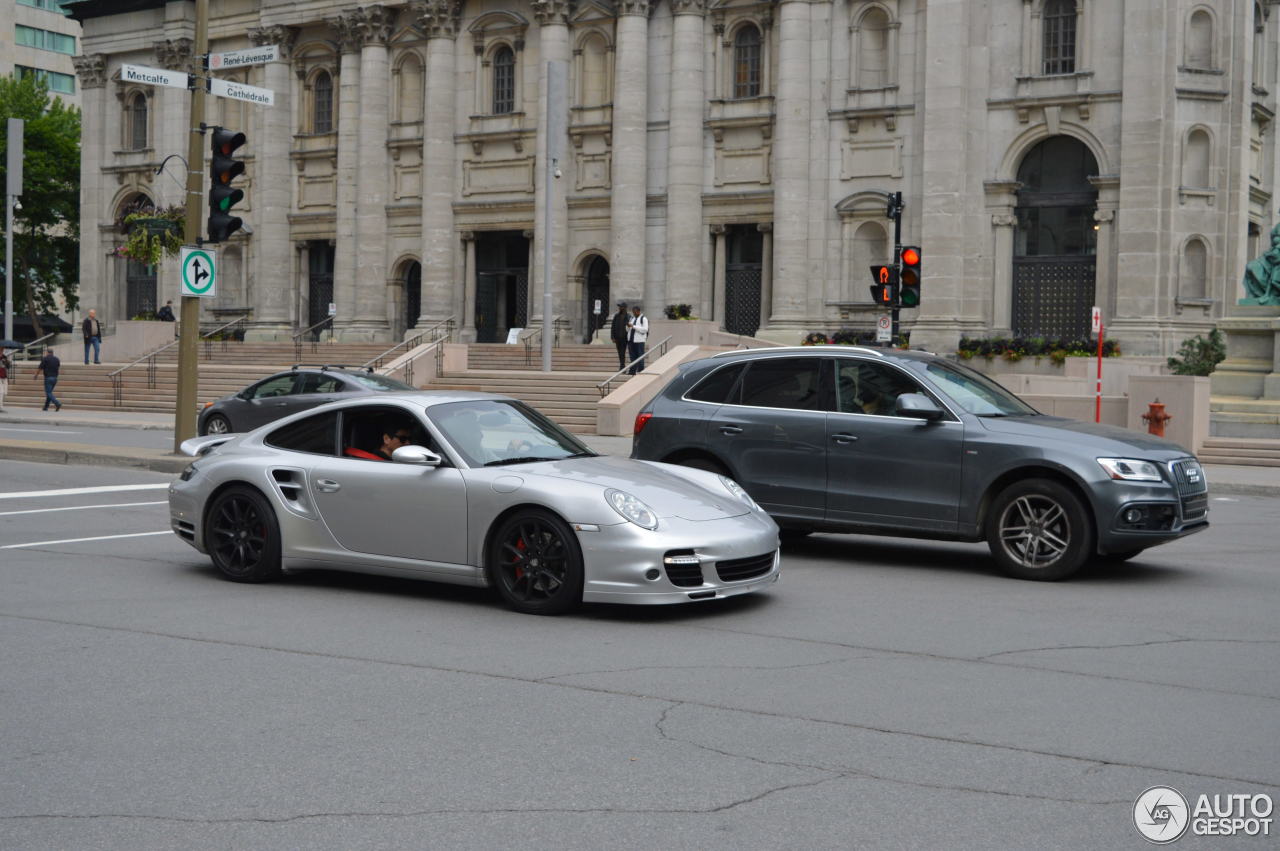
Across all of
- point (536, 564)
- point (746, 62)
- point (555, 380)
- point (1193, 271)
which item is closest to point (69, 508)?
point (536, 564)

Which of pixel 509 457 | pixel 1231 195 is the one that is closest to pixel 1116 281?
pixel 1231 195

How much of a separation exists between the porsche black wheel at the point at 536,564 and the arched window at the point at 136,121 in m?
53.3

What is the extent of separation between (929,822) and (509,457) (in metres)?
5.27

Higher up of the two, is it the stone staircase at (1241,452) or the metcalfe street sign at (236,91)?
the metcalfe street sign at (236,91)

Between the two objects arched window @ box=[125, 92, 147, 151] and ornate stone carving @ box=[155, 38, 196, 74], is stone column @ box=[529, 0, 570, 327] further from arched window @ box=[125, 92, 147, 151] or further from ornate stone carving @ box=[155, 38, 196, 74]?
arched window @ box=[125, 92, 147, 151]

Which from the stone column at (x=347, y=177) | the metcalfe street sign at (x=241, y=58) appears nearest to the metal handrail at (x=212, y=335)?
the stone column at (x=347, y=177)

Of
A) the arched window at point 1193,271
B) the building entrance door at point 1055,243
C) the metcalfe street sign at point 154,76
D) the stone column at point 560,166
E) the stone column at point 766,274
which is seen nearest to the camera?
the metcalfe street sign at point 154,76

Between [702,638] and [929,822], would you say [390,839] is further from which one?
[702,638]

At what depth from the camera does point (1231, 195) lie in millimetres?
37844

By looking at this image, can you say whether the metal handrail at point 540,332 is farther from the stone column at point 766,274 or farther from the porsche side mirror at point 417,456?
the porsche side mirror at point 417,456

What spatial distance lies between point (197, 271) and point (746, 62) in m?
28.1

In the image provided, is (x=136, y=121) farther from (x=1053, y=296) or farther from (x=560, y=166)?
(x=1053, y=296)

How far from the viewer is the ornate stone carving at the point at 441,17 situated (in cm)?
4853

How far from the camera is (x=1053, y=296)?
3981 cm
